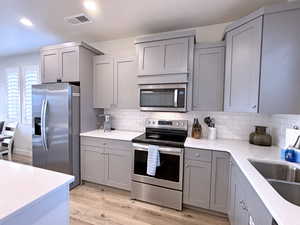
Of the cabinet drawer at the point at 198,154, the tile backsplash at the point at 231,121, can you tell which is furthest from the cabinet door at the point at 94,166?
the cabinet drawer at the point at 198,154

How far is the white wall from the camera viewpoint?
4.07 m

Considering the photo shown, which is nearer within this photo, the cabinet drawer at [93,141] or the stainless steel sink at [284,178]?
the stainless steel sink at [284,178]

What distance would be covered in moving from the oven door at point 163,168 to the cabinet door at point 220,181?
0.41 metres

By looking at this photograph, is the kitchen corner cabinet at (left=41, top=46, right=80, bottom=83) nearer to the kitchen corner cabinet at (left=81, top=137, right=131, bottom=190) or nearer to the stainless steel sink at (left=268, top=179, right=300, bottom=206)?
the kitchen corner cabinet at (left=81, top=137, right=131, bottom=190)

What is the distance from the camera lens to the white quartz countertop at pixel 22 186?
74cm

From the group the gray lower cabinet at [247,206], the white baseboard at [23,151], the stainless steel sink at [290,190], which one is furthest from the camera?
the white baseboard at [23,151]

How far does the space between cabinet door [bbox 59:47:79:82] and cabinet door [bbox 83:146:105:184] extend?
124 cm

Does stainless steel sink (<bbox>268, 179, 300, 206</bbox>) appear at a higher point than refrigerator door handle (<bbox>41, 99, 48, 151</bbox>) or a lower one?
lower

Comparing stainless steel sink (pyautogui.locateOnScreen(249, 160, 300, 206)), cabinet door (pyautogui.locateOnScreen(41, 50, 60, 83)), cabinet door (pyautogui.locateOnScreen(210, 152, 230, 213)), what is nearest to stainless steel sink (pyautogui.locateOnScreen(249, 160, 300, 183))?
stainless steel sink (pyautogui.locateOnScreen(249, 160, 300, 206))

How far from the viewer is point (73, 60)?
267 cm

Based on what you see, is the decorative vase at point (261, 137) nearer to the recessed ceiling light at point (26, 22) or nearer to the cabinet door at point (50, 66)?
the cabinet door at point (50, 66)

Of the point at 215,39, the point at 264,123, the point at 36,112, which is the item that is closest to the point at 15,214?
the point at 36,112

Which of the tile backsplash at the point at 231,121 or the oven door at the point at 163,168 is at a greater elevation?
the tile backsplash at the point at 231,121

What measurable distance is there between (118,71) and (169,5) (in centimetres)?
127
